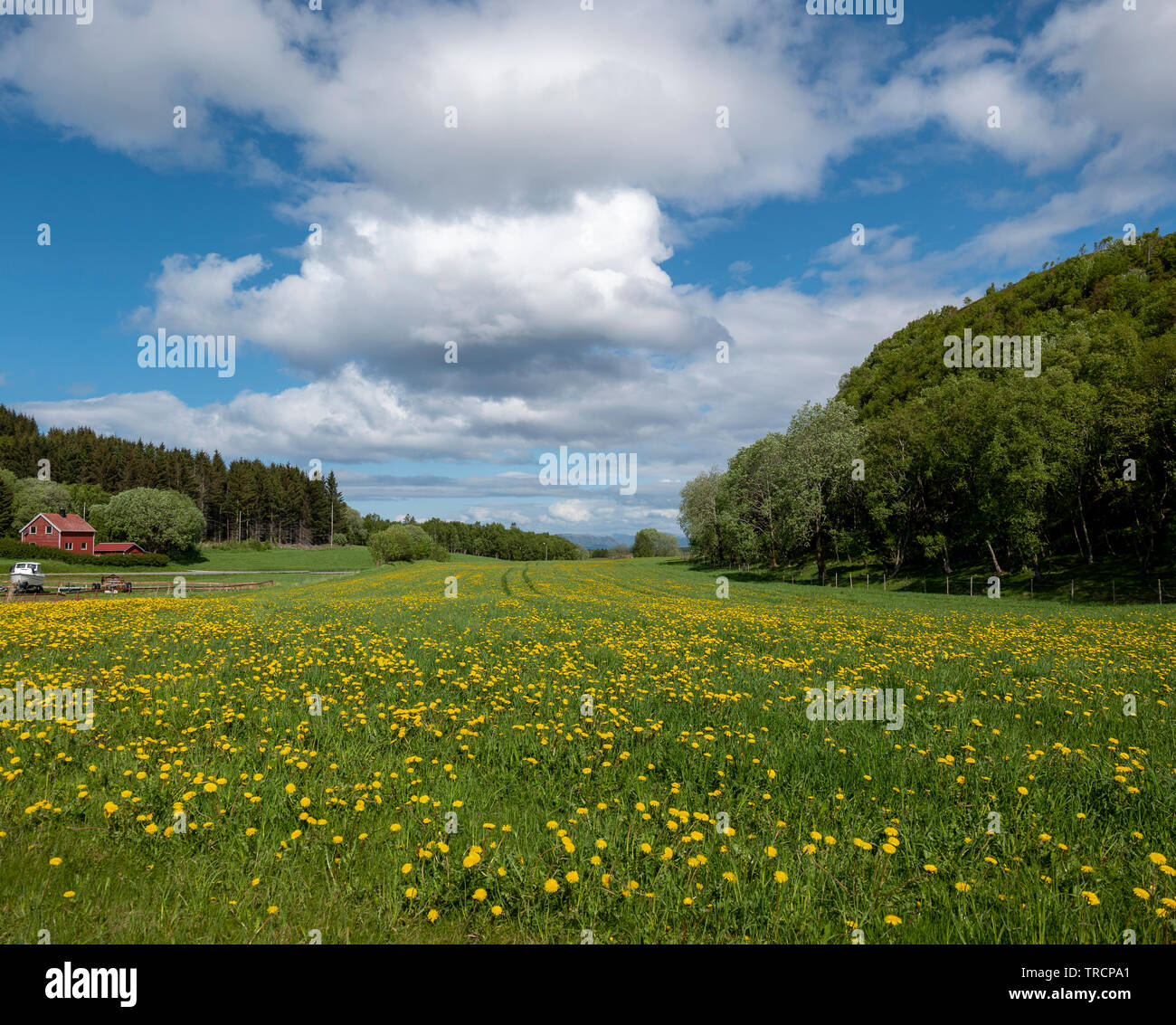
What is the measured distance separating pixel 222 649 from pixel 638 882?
10907 millimetres

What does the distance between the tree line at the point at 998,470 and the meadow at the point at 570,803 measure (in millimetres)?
40809

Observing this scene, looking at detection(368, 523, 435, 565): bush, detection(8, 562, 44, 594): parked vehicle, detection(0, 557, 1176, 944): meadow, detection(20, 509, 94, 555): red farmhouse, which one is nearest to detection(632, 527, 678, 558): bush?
detection(368, 523, 435, 565): bush

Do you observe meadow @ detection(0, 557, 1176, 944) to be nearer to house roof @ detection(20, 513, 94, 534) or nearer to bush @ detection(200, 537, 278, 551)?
house roof @ detection(20, 513, 94, 534)

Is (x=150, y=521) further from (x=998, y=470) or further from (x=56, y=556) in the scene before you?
(x=998, y=470)

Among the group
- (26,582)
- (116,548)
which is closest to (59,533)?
(116,548)

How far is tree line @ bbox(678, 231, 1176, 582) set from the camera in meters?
42.4

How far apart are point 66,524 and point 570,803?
131917mm

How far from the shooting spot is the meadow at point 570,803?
3910 millimetres

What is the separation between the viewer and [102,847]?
4.75m

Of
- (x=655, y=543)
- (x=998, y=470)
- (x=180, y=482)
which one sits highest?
(x=180, y=482)

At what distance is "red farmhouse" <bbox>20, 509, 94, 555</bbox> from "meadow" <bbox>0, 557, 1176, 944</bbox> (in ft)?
386

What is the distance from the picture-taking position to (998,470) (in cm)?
4509

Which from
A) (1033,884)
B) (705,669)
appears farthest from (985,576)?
(1033,884)

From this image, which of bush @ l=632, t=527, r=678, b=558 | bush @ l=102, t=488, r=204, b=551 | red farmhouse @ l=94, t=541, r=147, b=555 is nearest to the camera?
red farmhouse @ l=94, t=541, r=147, b=555
